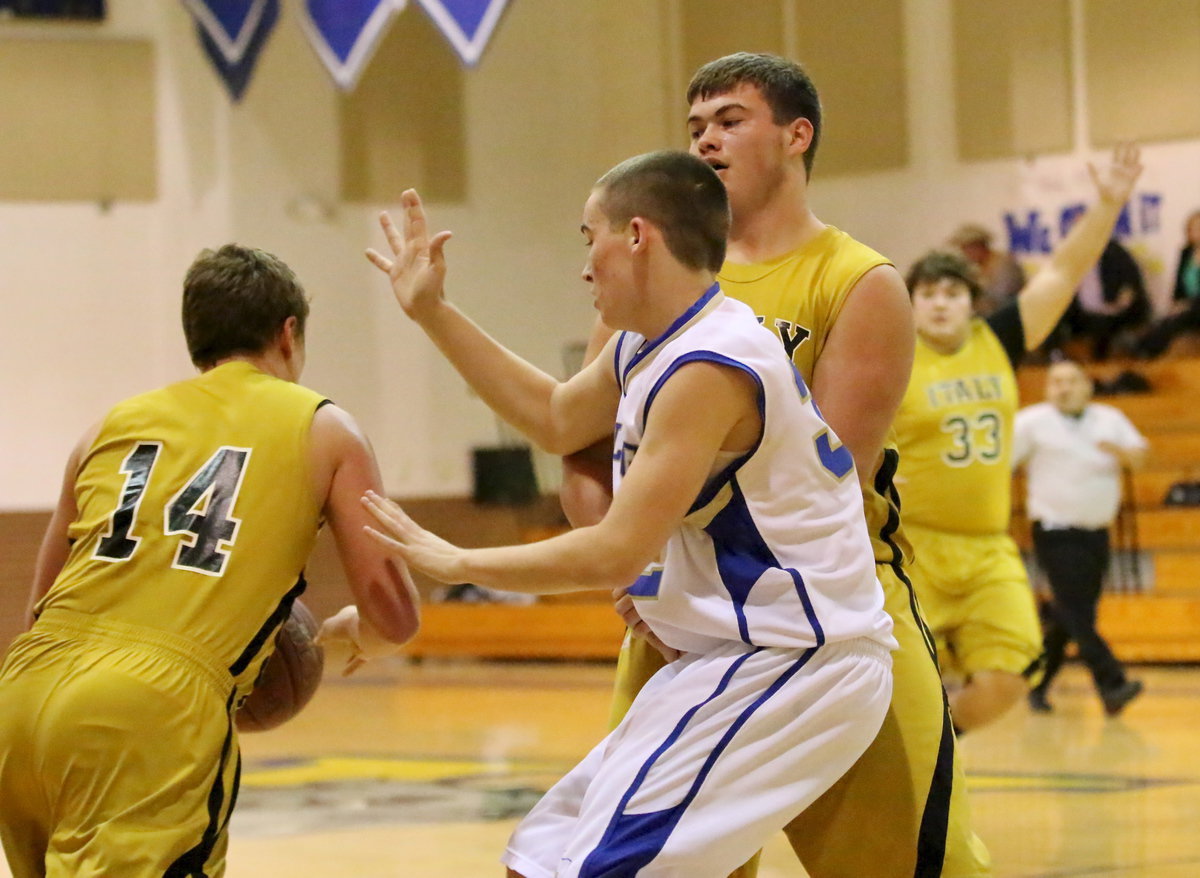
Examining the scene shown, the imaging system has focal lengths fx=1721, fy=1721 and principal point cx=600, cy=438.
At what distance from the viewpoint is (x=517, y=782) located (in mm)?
7023

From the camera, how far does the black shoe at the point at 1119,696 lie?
9.02 m

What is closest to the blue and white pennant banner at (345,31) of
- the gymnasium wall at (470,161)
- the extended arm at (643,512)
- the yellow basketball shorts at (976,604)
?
the gymnasium wall at (470,161)

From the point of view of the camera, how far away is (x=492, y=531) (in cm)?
1594

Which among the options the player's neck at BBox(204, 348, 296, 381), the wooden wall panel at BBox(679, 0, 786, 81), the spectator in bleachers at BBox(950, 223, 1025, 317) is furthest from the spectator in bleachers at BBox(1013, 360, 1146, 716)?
the wooden wall panel at BBox(679, 0, 786, 81)

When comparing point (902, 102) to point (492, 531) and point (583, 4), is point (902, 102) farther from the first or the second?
point (492, 531)

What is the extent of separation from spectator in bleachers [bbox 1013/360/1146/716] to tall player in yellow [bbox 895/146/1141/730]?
11.0ft

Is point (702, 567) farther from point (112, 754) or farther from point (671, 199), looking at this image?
point (112, 754)

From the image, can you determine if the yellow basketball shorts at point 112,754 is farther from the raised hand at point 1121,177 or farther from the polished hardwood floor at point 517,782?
the raised hand at point 1121,177

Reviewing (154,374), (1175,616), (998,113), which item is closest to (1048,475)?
(1175,616)

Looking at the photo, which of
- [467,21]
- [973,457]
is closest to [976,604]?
[973,457]

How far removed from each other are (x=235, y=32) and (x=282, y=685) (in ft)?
37.2

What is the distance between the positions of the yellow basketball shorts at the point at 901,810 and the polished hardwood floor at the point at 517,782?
2.05 m

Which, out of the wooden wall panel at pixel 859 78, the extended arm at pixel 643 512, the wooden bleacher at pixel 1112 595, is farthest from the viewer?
the wooden wall panel at pixel 859 78

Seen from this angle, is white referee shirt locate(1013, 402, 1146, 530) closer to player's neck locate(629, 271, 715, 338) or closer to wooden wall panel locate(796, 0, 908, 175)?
wooden wall panel locate(796, 0, 908, 175)
